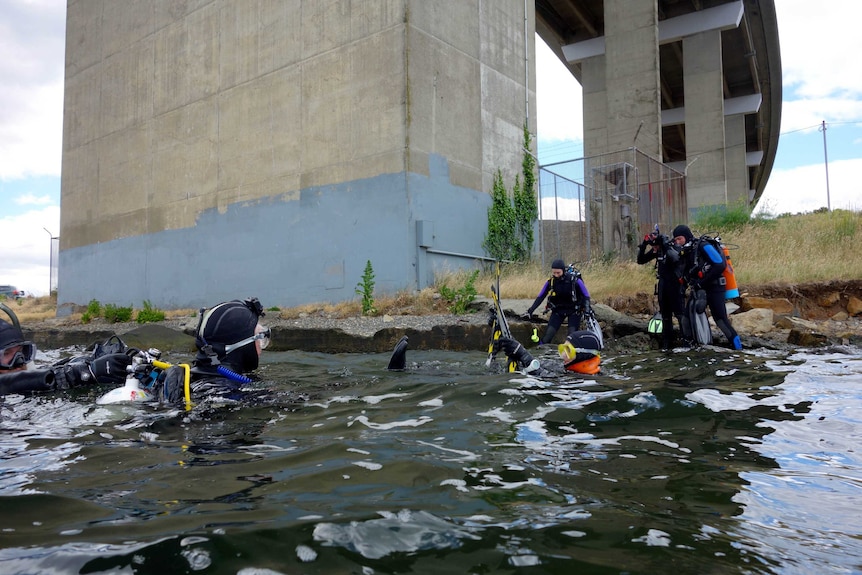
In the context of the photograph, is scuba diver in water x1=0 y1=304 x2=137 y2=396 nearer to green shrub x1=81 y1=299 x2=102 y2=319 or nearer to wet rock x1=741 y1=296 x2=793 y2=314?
wet rock x1=741 y1=296 x2=793 y2=314

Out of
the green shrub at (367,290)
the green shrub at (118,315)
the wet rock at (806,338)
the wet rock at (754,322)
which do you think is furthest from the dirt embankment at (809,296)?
the green shrub at (118,315)

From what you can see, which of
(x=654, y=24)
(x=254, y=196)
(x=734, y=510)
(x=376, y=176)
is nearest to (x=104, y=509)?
(x=734, y=510)

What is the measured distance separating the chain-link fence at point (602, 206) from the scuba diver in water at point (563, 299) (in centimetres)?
553

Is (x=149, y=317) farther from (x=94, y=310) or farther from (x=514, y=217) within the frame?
(x=514, y=217)

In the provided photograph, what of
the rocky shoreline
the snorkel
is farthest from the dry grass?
the snorkel

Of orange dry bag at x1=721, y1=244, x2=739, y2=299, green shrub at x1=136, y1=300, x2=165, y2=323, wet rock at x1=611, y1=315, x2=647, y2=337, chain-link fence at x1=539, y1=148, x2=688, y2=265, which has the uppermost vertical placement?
chain-link fence at x1=539, y1=148, x2=688, y2=265

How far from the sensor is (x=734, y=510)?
2.44 meters

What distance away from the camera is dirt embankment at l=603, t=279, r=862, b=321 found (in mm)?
11383

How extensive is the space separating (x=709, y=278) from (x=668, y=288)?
0.69m

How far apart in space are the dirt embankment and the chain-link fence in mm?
3106

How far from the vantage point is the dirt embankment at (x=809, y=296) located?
11.4m

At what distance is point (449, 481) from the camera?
2.87 metres

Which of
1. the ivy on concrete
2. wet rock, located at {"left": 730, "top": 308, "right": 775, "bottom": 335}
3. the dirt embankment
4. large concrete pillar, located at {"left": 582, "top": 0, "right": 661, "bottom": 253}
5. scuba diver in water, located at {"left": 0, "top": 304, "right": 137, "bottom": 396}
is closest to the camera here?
scuba diver in water, located at {"left": 0, "top": 304, "right": 137, "bottom": 396}

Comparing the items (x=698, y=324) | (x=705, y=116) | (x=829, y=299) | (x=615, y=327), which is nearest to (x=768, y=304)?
(x=829, y=299)
